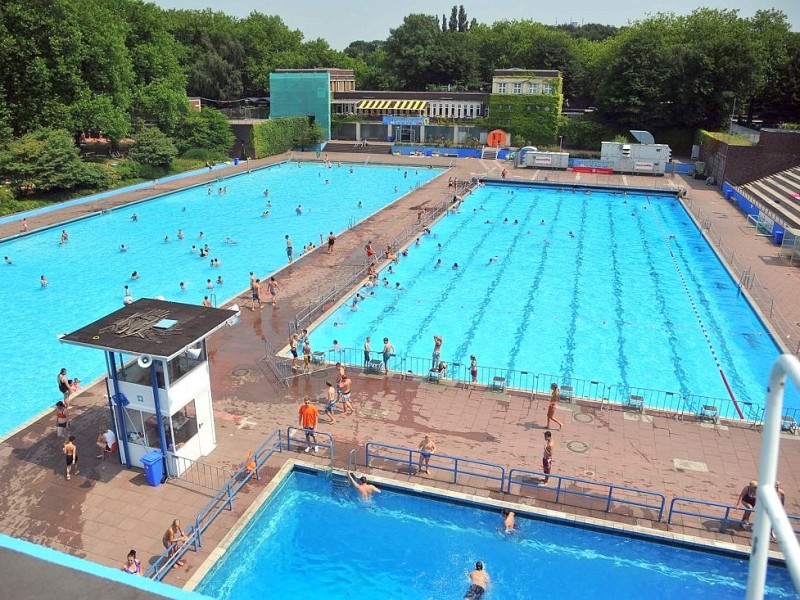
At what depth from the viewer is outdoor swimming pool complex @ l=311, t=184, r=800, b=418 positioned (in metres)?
19.1

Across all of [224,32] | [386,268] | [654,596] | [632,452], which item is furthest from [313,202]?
[224,32]

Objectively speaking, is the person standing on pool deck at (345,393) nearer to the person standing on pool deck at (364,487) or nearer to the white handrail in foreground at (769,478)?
the person standing on pool deck at (364,487)

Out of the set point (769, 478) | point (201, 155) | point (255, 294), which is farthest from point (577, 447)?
point (201, 155)

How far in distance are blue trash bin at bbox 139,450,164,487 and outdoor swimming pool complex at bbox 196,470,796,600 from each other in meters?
2.21

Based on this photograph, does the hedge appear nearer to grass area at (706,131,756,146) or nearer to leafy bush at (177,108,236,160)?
leafy bush at (177,108,236,160)

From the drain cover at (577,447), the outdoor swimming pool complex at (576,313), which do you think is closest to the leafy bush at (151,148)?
the outdoor swimming pool complex at (576,313)

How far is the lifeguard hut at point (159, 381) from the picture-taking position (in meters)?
12.0

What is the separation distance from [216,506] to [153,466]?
5.09ft

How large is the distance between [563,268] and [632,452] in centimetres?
1624

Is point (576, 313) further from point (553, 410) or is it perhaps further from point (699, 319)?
point (553, 410)

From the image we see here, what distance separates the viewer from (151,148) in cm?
4662

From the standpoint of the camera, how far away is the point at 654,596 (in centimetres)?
1056

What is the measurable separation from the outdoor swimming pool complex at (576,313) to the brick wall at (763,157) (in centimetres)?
1188

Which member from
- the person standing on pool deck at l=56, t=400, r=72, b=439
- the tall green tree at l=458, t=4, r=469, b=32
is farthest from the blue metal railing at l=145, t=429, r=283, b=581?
the tall green tree at l=458, t=4, r=469, b=32
